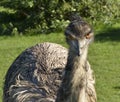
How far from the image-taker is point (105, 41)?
10.4 metres

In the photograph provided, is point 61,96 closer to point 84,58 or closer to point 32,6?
point 84,58

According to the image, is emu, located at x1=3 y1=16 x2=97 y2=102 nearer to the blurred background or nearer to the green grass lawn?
the green grass lawn

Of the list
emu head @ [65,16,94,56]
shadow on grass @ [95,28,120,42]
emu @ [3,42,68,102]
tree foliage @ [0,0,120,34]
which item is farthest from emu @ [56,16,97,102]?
tree foliage @ [0,0,120,34]

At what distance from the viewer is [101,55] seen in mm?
9414

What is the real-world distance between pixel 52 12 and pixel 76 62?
762 cm

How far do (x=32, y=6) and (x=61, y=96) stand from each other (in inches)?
296

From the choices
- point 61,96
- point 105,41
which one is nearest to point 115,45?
point 105,41

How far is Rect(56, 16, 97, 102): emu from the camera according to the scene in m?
3.77

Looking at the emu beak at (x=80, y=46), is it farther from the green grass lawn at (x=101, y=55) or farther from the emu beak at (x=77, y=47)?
the green grass lawn at (x=101, y=55)

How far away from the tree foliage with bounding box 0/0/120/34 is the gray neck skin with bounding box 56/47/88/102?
7.26m

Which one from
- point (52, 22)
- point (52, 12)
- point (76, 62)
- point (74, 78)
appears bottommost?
point (74, 78)

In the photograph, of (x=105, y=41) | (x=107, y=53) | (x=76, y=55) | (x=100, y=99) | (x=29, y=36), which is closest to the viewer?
(x=76, y=55)

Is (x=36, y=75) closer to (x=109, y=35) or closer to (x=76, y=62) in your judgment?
(x=76, y=62)

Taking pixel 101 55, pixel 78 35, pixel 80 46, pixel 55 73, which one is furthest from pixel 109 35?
pixel 80 46
